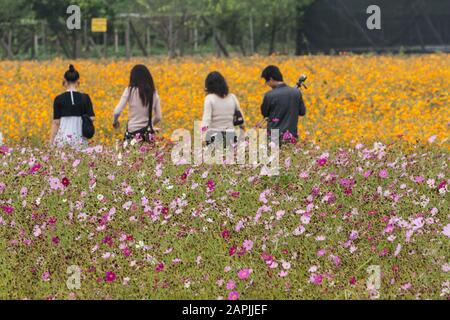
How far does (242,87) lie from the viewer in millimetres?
17391

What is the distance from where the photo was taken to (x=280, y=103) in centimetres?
947

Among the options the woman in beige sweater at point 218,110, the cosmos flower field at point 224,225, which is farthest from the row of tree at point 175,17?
the cosmos flower field at point 224,225

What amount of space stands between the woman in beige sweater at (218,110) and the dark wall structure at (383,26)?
1884 cm

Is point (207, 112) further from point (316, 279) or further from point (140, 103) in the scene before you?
point (316, 279)

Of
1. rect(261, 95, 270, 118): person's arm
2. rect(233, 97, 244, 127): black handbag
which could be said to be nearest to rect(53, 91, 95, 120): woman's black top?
rect(233, 97, 244, 127): black handbag

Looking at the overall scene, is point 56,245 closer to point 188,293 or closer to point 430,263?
point 188,293

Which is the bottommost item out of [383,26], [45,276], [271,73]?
[45,276]

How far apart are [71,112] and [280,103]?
7.01ft

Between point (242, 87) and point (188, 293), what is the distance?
1181 cm

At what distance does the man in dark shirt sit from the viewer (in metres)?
9.47

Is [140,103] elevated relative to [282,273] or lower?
elevated

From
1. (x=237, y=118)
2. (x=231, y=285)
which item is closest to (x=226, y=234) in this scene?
(x=231, y=285)

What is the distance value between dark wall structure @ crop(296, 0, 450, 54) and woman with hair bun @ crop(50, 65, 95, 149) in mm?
19159

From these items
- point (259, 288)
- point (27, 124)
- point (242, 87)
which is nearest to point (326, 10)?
point (242, 87)
